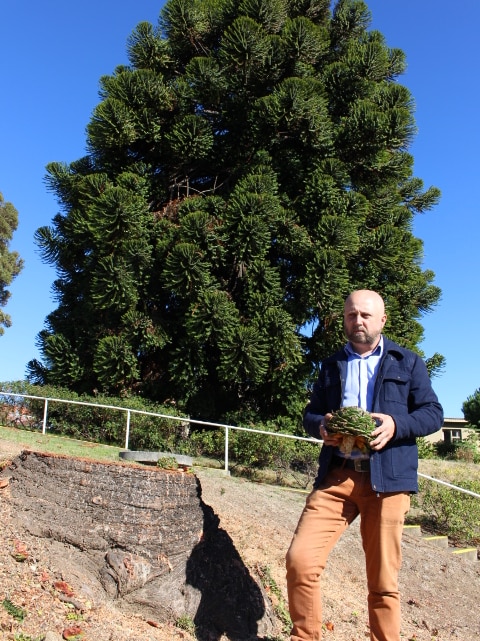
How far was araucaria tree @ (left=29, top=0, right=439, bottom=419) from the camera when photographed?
13.3m

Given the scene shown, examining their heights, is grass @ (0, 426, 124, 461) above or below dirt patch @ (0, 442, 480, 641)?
above

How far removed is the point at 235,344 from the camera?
498 inches

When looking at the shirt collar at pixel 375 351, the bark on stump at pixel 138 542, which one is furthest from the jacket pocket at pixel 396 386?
the bark on stump at pixel 138 542

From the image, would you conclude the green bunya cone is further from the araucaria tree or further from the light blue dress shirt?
the araucaria tree

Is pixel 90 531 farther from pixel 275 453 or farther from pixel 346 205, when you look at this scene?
pixel 346 205

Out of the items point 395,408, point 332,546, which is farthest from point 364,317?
point 332,546

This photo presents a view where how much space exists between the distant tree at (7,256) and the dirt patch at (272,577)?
2475 centimetres

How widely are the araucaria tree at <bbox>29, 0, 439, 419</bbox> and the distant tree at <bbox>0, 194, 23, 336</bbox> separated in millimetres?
17940

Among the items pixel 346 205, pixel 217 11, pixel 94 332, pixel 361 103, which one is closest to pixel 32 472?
pixel 94 332

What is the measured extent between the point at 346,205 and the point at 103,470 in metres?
10.7

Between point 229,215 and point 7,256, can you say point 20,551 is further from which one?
point 7,256

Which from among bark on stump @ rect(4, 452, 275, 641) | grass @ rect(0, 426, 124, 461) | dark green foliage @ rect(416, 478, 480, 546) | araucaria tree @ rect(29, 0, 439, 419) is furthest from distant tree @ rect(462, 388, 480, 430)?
bark on stump @ rect(4, 452, 275, 641)

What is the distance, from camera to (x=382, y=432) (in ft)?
11.1

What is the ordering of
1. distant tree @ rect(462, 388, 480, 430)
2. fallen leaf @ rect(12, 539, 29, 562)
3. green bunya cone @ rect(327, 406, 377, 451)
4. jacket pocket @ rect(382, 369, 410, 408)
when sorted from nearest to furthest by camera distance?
green bunya cone @ rect(327, 406, 377, 451) < jacket pocket @ rect(382, 369, 410, 408) < fallen leaf @ rect(12, 539, 29, 562) < distant tree @ rect(462, 388, 480, 430)
